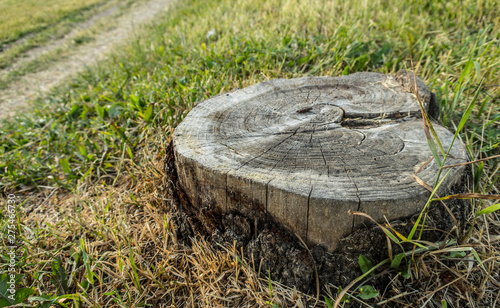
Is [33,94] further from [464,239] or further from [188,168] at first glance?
[464,239]

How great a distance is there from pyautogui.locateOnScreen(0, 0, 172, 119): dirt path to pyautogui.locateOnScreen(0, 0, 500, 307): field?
1.85ft

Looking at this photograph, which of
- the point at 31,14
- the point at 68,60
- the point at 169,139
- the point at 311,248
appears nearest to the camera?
the point at 311,248

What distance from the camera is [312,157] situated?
147cm

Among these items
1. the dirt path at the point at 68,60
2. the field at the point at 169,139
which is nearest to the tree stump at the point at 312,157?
the field at the point at 169,139

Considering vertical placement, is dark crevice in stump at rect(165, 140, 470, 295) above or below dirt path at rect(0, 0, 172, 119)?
above

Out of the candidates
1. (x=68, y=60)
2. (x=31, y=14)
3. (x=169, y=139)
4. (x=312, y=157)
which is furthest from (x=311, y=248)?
(x=31, y=14)

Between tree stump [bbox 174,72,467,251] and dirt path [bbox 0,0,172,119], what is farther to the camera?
dirt path [bbox 0,0,172,119]

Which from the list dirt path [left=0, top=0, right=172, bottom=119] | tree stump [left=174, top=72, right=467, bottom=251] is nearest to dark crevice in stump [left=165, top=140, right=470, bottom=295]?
tree stump [left=174, top=72, right=467, bottom=251]

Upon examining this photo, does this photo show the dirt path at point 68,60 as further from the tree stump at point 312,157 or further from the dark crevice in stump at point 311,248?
the dark crevice in stump at point 311,248

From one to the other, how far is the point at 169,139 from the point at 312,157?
122 cm

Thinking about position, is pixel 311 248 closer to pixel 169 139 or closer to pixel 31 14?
pixel 169 139

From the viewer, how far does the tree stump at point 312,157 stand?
129 centimetres

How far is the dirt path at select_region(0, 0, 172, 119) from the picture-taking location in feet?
14.7

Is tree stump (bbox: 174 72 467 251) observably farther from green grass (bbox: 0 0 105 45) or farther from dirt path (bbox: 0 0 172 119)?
green grass (bbox: 0 0 105 45)
